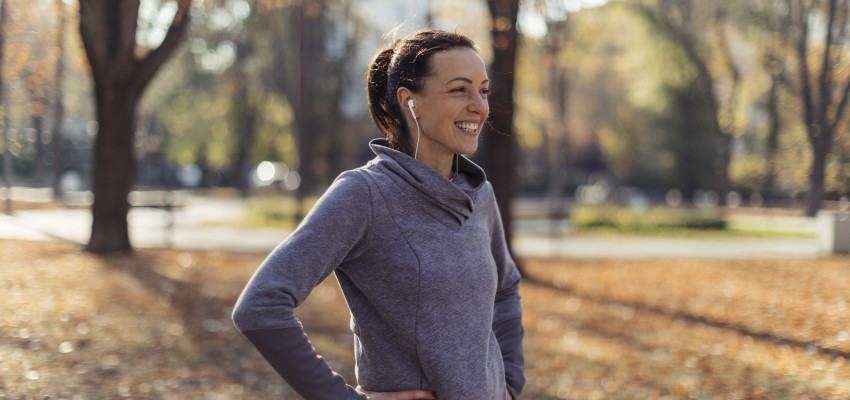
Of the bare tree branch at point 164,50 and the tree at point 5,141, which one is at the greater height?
the bare tree branch at point 164,50

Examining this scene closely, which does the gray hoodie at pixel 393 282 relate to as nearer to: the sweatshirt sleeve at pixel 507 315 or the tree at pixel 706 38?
the sweatshirt sleeve at pixel 507 315

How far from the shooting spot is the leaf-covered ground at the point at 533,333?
5.84m

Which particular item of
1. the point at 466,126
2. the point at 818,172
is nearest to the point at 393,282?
the point at 466,126

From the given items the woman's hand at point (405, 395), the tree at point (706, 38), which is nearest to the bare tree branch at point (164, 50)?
the tree at point (706, 38)

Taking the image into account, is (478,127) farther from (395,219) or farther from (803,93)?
(803,93)

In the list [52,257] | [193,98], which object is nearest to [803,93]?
[52,257]

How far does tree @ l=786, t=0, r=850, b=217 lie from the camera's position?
21.4 feet

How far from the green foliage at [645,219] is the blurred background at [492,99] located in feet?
0.69

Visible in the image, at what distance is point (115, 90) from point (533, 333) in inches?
289

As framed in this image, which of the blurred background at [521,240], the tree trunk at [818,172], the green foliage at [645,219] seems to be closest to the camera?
the blurred background at [521,240]

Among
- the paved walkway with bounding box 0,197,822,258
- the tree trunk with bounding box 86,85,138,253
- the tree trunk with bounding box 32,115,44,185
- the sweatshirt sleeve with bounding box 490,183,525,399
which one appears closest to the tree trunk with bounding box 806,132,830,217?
the paved walkway with bounding box 0,197,822,258

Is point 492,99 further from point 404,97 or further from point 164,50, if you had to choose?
point 404,97

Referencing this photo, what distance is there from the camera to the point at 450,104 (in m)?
2.03

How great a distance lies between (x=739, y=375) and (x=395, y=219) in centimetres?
548
